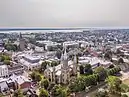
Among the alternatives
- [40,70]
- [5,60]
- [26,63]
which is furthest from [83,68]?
[5,60]

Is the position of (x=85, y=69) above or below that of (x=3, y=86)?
above

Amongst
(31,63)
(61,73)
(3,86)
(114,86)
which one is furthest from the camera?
(31,63)

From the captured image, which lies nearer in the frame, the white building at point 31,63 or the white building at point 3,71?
the white building at point 3,71

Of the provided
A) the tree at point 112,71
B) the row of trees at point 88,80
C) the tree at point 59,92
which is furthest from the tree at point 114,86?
the tree at point 59,92

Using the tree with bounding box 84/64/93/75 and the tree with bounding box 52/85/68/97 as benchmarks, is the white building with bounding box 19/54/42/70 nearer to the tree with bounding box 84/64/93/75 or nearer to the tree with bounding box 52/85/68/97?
the tree with bounding box 84/64/93/75

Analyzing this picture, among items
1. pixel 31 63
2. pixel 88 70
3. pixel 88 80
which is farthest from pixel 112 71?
pixel 31 63

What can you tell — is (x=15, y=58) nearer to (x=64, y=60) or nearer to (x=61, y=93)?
(x=64, y=60)

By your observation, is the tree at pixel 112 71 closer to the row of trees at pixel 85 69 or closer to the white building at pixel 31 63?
the row of trees at pixel 85 69

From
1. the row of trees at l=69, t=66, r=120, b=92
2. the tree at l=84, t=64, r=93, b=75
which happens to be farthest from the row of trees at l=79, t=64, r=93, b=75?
the row of trees at l=69, t=66, r=120, b=92

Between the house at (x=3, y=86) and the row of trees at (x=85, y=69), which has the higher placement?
the row of trees at (x=85, y=69)

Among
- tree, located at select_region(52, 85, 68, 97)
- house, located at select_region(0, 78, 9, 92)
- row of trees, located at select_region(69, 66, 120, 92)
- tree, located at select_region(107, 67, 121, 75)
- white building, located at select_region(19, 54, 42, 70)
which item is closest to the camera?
tree, located at select_region(52, 85, 68, 97)

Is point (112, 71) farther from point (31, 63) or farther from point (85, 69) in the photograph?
point (31, 63)
